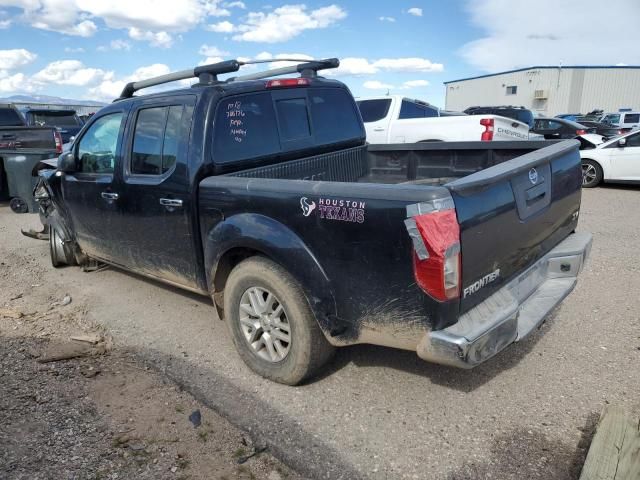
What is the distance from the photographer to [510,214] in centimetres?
267

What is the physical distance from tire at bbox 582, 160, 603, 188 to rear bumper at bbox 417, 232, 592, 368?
843 cm

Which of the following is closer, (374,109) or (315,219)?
(315,219)

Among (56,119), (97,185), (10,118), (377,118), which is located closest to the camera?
(97,185)

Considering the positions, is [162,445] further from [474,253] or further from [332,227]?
[474,253]

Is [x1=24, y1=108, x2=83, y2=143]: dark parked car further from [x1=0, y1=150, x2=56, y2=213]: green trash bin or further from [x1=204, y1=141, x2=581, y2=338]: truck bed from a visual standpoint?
[x1=204, y1=141, x2=581, y2=338]: truck bed

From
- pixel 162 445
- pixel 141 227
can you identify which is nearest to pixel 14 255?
pixel 141 227

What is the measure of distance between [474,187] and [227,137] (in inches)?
74.5

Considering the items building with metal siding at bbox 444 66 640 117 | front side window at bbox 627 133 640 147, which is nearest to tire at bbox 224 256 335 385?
front side window at bbox 627 133 640 147

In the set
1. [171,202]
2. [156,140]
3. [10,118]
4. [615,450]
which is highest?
[10,118]

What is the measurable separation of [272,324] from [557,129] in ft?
51.2

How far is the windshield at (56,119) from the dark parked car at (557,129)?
15443 mm

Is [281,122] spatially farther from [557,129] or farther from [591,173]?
[557,129]

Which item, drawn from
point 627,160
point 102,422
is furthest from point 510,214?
point 627,160

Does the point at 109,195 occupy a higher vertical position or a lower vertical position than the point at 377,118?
lower
